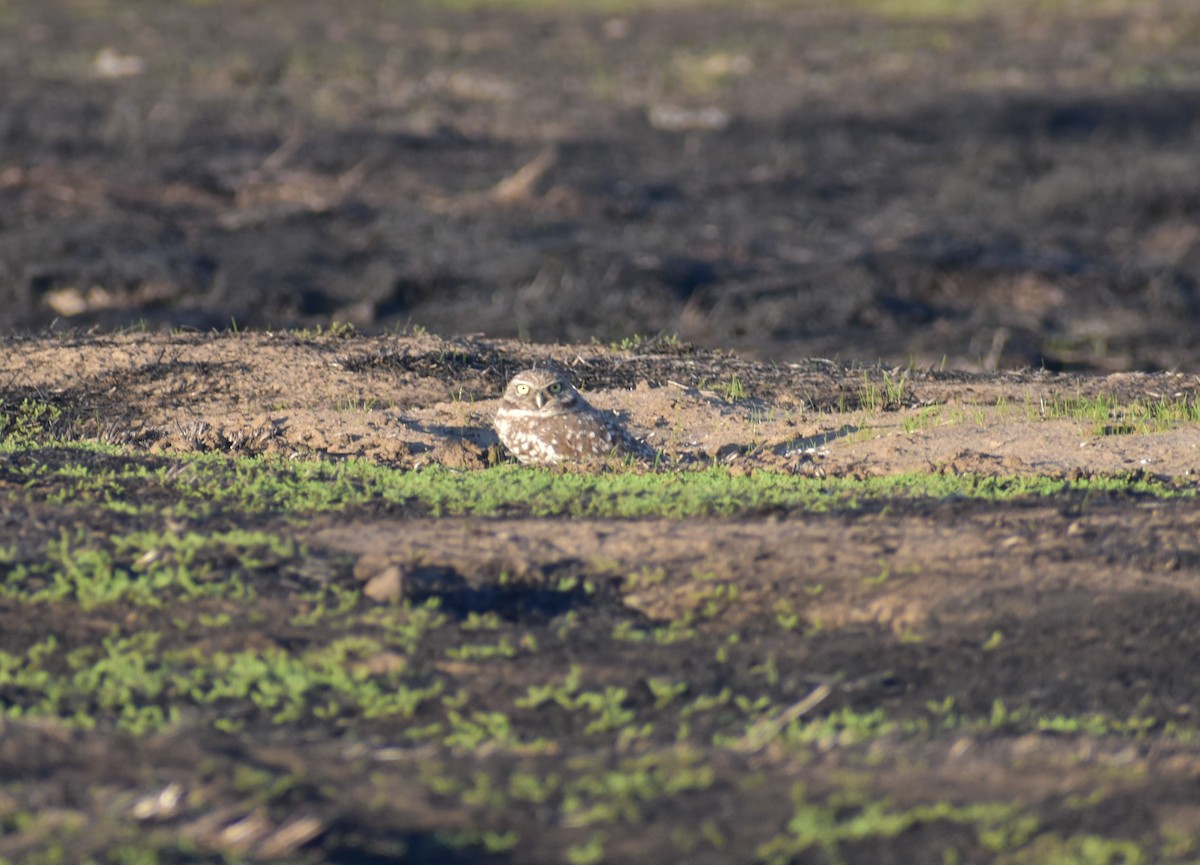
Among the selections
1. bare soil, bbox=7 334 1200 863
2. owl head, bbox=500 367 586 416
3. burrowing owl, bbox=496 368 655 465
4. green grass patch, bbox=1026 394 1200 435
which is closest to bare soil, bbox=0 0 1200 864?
bare soil, bbox=7 334 1200 863

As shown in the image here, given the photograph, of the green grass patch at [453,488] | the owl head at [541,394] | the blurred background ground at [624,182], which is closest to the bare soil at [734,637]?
the green grass patch at [453,488]

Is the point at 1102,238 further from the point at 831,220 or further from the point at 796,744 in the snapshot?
the point at 796,744

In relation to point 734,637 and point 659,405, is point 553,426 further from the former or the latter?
point 734,637

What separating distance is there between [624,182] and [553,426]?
53.7 ft

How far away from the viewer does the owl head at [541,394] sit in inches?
355

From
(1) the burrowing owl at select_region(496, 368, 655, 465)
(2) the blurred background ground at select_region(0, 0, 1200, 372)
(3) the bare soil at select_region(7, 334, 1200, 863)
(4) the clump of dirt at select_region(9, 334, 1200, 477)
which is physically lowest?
(2) the blurred background ground at select_region(0, 0, 1200, 372)

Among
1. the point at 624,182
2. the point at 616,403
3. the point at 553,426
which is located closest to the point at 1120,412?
the point at 616,403

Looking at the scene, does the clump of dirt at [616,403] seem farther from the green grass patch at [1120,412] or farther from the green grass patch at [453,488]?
the green grass patch at [453,488]

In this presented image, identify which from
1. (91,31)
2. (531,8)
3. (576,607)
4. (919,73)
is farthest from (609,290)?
(531,8)

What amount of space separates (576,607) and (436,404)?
434cm

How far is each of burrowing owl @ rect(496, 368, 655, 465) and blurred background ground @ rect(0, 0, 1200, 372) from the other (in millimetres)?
6008

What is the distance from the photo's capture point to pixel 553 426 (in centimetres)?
899

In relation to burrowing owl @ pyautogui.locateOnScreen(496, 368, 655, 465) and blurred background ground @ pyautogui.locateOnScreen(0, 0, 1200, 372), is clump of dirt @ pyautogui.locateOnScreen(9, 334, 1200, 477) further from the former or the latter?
blurred background ground @ pyautogui.locateOnScreen(0, 0, 1200, 372)

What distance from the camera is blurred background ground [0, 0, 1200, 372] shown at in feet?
63.9
